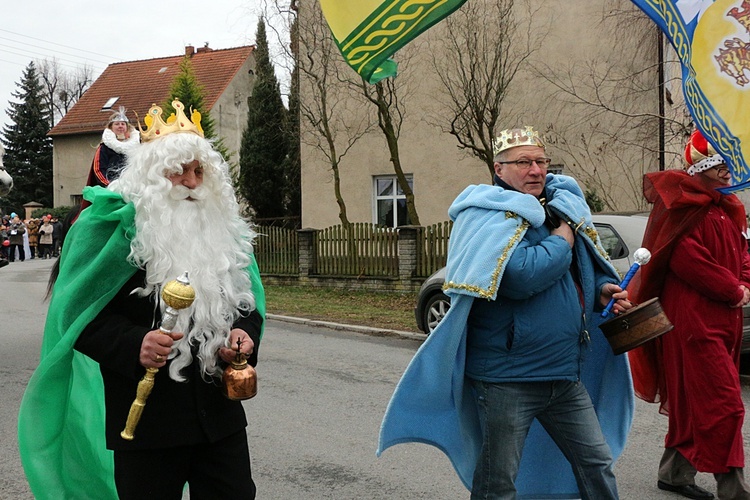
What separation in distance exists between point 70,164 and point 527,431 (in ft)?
150

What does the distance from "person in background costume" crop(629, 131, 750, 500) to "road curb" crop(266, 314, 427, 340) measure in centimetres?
567

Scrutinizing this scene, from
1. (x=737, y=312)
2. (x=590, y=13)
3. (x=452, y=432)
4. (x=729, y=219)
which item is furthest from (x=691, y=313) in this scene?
(x=590, y=13)

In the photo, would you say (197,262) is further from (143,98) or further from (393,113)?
(143,98)

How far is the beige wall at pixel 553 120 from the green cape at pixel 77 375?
44.1ft

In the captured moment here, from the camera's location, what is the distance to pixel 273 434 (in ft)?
19.4

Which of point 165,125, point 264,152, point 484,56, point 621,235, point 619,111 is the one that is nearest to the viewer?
point 165,125

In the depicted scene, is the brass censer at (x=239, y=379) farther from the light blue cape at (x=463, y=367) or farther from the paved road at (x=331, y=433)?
the paved road at (x=331, y=433)

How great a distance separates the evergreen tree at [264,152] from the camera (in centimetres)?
2895

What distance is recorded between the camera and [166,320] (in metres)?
2.74

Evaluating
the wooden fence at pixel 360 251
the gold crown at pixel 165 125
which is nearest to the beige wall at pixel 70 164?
the wooden fence at pixel 360 251

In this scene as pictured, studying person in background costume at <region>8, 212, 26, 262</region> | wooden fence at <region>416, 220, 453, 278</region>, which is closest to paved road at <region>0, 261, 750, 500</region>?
wooden fence at <region>416, 220, 453, 278</region>

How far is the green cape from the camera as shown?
2.96 metres

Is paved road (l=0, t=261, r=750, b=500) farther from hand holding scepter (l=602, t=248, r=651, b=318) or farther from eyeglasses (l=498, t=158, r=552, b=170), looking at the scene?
eyeglasses (l=498, t=158, r=552, b=170)

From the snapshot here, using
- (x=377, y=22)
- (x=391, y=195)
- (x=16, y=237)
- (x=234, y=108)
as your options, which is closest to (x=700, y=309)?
(x=377, y=22)
